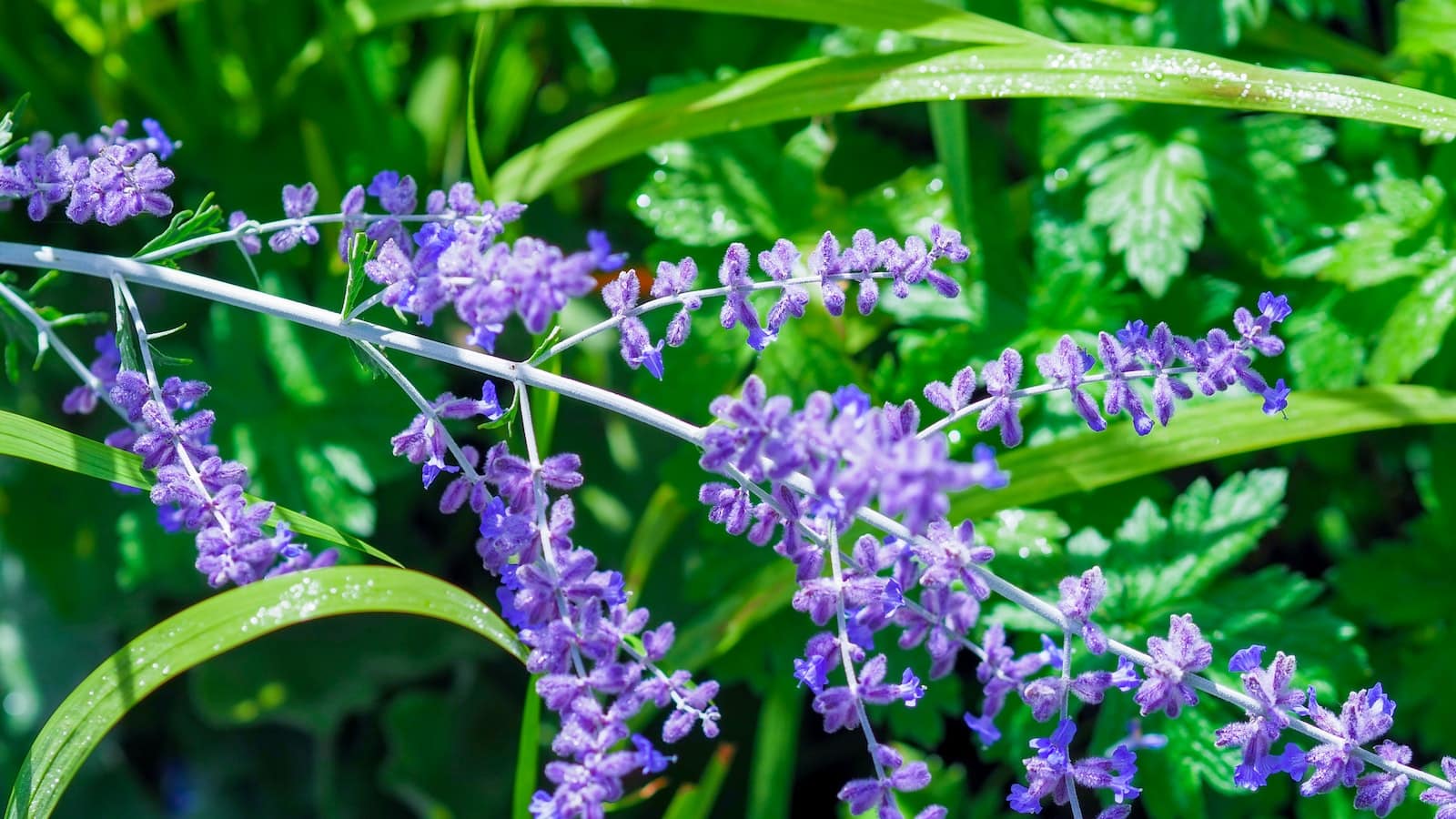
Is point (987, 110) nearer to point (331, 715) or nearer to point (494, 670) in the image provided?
point (494, 670)

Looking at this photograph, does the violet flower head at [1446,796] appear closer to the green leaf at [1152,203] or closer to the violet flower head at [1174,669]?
the violet flower head at [1174,669]

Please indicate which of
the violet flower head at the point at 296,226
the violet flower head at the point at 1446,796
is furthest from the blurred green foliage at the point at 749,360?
the violet flower head at the point at 1446,796

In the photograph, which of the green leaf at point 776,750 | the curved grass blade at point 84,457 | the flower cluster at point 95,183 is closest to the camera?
the flower cluster at point 95,183

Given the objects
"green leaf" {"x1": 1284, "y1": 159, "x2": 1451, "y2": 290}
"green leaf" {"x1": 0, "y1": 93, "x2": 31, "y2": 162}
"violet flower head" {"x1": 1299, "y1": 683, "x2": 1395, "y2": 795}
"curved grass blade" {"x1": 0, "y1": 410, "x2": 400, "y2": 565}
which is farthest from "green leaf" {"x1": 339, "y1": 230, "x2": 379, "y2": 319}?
"green leaf" {"x1": 1284, "y1": 159, "x2": 1451, "y2": 290}

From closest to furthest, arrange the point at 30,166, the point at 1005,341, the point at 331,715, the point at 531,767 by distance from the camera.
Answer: the point at 30,166
the point at 531,767
the point at 1005,341
the point at 331,715

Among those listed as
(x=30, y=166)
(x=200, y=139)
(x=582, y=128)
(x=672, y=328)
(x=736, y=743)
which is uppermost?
(x=200, y=139)

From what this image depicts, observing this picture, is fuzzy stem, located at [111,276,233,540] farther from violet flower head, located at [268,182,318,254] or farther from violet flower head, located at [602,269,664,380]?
violet flower head, located at [602,269,664,380]

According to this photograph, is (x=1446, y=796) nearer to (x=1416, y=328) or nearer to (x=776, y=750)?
(x=1416, y=328)

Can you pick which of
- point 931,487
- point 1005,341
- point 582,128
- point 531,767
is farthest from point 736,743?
point 931,487
